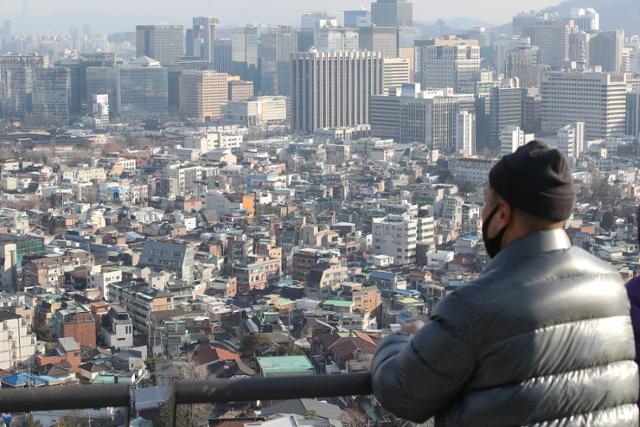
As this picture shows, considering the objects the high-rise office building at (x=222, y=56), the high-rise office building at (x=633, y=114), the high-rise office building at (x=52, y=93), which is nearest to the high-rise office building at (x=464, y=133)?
the high-rise office building at (x=633, y=114)

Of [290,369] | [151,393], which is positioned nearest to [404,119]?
[290,369]

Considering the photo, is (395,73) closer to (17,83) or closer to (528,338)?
(17,83)

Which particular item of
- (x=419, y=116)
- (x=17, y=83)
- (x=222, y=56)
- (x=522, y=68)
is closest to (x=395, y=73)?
(x=522, y=68)

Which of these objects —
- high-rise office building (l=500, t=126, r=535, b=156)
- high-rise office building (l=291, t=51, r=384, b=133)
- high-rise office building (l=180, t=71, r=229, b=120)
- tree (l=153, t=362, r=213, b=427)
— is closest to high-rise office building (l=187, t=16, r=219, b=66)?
high-rise office building (l=180, t=71, r=229, b=120)

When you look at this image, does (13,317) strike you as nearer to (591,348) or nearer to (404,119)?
(591,348)

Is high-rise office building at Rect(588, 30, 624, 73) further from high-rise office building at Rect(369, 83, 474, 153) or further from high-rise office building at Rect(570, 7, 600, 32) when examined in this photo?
high-rise office building at Rect(369, 83, 474, 153)
